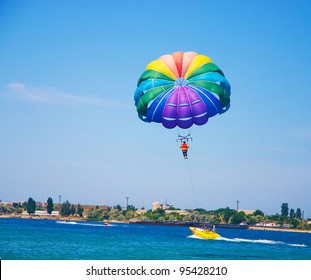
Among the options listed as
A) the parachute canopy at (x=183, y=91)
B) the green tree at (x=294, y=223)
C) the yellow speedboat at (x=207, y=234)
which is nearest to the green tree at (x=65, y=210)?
the green tree at (x=294, y=223)

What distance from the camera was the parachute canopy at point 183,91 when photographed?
34906mm

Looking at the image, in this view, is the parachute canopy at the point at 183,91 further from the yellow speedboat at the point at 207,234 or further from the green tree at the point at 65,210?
the green tree at the point at 65,210

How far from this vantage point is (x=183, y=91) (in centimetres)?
3519

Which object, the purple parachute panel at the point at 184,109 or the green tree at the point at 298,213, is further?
the green tree at the point at 298,213

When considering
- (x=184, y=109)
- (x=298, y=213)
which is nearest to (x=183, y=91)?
(x=184, y=109)

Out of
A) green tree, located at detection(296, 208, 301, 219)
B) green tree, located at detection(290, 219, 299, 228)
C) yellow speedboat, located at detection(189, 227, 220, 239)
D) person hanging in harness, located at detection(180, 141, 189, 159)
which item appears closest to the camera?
person hanging in harness, located at detection(180, 141, 189, 159)

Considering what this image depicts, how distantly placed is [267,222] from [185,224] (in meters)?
28.9

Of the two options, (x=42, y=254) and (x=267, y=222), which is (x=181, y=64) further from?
(x=267, y=222)

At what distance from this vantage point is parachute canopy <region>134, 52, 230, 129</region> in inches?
1374

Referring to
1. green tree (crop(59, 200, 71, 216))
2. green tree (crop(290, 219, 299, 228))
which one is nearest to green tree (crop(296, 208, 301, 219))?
green tree (crop(290, 219, 299, 228))

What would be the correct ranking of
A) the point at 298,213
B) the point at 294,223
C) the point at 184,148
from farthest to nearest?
the point at 298,213 → the point at 294,223 → the point at 184,148

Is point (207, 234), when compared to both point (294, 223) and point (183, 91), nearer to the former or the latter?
point (183, 91)

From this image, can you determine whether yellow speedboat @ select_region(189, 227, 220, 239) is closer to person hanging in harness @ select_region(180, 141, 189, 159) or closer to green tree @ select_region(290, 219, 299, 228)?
person hanging in harness @ select_region(180, 141, 189, 159)

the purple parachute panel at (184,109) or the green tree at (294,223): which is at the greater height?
the purple parachute panel at (184,109)
